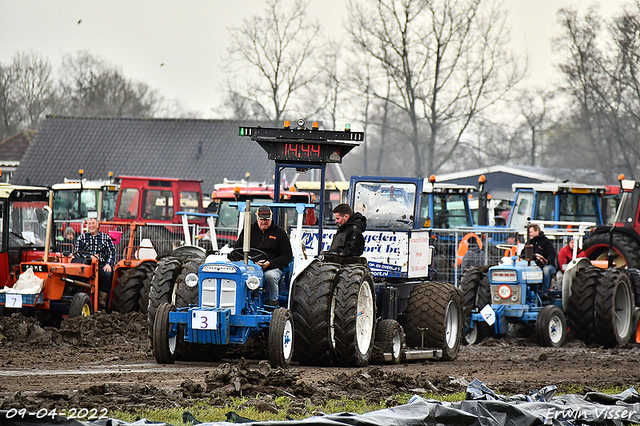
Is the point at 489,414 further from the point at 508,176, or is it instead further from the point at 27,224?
the point at 508,176

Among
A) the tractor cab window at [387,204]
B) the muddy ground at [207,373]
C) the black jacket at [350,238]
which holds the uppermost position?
the tractor cab window at [387,204]

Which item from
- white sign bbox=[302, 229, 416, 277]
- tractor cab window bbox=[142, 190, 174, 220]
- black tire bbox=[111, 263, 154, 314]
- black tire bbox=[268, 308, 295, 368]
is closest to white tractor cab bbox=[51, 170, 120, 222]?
tractor cab window bbox=[142, 190, 174, 220]

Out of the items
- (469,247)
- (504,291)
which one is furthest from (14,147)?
(504,291)

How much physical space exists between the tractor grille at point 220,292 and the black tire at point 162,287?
86cm

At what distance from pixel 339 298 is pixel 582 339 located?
20.6ft

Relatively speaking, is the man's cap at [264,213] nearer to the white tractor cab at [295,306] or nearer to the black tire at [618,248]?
the white tractor cab at [295,306]

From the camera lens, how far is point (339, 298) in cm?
969

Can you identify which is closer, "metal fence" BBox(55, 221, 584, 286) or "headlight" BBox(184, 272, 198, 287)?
"headlight" BBox(184, 272, 198, 287)

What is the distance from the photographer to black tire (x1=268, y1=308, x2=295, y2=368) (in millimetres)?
8961

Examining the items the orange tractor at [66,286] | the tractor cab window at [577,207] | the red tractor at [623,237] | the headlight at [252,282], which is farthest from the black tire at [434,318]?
the tractor cab window at [577,207]

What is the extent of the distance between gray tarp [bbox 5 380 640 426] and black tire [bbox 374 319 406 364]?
361cm

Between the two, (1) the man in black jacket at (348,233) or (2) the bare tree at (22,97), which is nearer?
(1) the man in black jacket at (348,233)

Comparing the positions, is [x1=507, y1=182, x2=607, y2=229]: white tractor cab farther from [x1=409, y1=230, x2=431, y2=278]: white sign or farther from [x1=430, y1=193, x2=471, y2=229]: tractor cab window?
[x1=409, y1=230, x2=431, y2=278]: white sign

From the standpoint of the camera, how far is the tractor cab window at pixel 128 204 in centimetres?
2094
